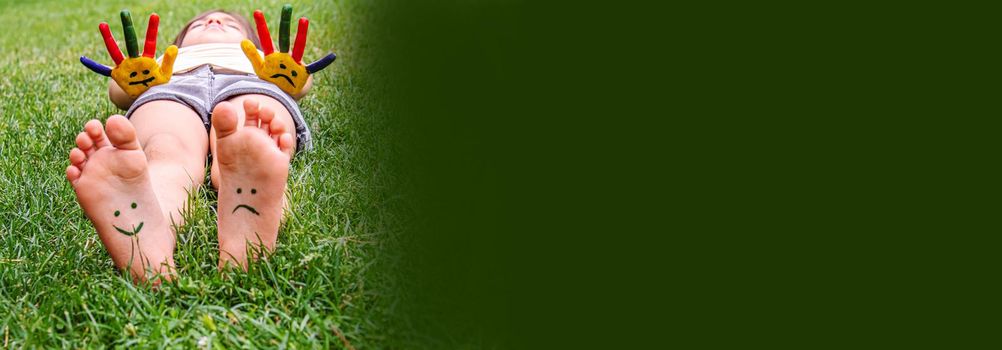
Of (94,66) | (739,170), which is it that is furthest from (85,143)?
(739,170)

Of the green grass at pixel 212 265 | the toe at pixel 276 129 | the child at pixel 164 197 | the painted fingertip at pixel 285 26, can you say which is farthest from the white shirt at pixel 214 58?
the toe at pixel 276 129

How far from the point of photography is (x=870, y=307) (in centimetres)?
66

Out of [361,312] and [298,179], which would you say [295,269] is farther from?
[298,179]

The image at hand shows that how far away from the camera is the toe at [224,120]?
1.33 m

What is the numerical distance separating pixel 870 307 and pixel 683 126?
0.71 ft

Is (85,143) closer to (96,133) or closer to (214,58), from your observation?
(96,133)

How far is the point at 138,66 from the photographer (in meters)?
1.87

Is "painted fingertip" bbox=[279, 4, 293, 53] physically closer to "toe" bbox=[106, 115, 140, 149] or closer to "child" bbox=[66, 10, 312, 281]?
"child" bbox=[66, 10, 312, 281]

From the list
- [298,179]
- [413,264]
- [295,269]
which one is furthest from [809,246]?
[298,179]

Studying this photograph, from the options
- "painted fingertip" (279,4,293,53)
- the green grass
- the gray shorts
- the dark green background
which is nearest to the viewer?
the dark green background

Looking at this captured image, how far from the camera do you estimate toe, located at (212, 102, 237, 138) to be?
1.33m

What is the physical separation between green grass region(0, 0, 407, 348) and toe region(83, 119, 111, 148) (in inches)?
8.8

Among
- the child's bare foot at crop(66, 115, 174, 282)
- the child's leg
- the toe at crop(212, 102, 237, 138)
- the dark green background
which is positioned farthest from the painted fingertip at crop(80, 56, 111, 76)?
the dark green background

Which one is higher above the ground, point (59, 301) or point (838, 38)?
point (838, 38)
